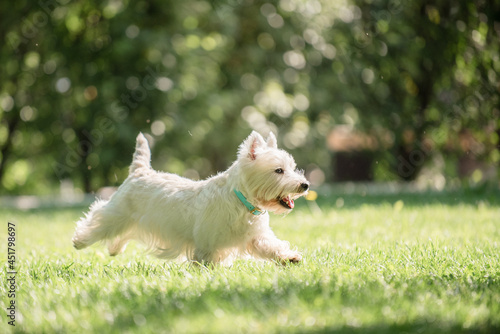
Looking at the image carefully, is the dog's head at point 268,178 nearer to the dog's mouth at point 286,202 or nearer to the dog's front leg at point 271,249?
the dog's mouth at point 286,202

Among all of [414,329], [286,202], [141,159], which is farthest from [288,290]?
[141,159]

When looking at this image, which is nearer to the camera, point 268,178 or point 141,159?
point 268,178

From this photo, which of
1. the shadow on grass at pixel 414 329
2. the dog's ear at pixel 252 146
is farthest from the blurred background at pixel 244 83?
the shadow on grass at pixel 414 329

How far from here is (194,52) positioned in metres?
14.4

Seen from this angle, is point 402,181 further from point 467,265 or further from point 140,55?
point 467,265

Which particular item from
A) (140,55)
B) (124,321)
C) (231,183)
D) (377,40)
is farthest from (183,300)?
(377,40)

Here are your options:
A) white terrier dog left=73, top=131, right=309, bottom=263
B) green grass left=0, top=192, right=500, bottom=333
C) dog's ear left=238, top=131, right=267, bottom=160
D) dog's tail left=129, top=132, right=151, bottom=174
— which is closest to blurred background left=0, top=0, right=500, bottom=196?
dog's tail left=129, top=132, right=151, bottom=174

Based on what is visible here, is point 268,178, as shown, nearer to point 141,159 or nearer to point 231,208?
point 231,208

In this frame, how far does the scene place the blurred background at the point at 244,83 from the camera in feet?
45.5

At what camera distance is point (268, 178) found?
4.23 metres

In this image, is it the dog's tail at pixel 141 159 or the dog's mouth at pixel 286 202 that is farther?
the dog's tail at pixel 141 159

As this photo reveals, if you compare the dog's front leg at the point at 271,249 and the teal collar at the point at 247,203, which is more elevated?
the teal collar at the point at 247,203

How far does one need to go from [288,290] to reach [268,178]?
3.87ft

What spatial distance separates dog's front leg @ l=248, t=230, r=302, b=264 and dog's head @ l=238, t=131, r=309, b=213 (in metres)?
A: 0.23
